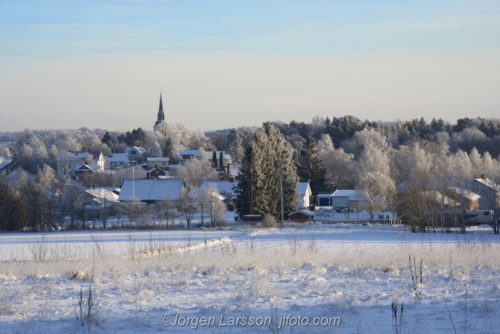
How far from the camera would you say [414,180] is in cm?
5028

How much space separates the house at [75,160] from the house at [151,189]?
112 feet

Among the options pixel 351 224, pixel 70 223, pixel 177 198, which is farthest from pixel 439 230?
pixel 70 223

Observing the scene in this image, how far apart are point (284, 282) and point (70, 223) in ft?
140

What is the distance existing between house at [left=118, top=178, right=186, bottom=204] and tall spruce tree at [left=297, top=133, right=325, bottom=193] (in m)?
16.1

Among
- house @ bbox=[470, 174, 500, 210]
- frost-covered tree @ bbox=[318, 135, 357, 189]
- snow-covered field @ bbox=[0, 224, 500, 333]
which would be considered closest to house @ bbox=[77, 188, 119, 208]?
frost-covered tree @ bbox=[318, 135, 357, 189]

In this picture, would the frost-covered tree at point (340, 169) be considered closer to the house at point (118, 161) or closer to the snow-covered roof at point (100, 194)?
the snow-covered roof at point (100, 194)

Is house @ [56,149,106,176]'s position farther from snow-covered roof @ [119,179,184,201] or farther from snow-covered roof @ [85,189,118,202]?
snow-covered roof @ [85,189,118,202]

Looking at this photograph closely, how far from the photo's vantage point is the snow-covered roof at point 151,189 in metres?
61.6

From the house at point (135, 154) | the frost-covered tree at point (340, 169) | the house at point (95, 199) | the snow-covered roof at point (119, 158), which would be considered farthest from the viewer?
the house at point (135, 154)

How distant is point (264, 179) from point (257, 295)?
38.4 metres

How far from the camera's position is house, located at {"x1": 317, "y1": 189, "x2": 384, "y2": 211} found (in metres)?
59.2

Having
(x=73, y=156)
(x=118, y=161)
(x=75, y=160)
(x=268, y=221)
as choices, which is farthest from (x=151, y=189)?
(x=118, y=161)

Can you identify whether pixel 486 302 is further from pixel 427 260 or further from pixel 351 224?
pixel 351 224

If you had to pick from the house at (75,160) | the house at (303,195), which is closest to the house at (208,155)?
the house at (75,160)
